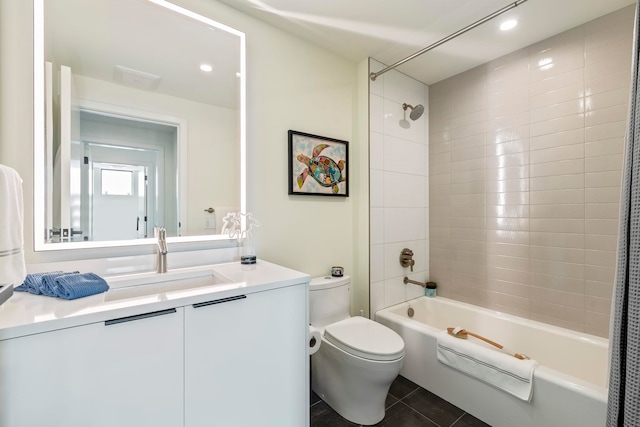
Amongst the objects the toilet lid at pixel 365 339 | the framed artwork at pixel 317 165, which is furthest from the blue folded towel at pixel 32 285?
the toilet lid at pixel 365 339

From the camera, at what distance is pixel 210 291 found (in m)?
1.06

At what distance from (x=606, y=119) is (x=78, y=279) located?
289 centimetres

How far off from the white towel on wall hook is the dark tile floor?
1.61 meters

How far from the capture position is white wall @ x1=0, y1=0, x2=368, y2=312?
117 cm

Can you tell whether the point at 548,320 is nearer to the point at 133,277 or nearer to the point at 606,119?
the point at 606,119

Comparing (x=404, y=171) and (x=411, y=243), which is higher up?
(x=404, y=171)

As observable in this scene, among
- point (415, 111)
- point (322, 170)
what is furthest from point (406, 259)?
point (415, 111)

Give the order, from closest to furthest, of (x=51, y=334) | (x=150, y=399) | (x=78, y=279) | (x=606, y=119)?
(x=51, y=334), (x=150, y=399), (x=78, y=279), (x=606, y=119)

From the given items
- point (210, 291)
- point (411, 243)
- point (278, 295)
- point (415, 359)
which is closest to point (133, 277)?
point (210, 291)

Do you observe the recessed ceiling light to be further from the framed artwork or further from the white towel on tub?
the white towel on tub

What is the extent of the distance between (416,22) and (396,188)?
1212mm

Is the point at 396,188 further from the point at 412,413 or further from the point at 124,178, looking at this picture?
the point at 124,178

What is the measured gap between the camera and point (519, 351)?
2.04 meters

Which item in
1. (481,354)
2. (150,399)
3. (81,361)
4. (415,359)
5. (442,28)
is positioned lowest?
(415,359)
